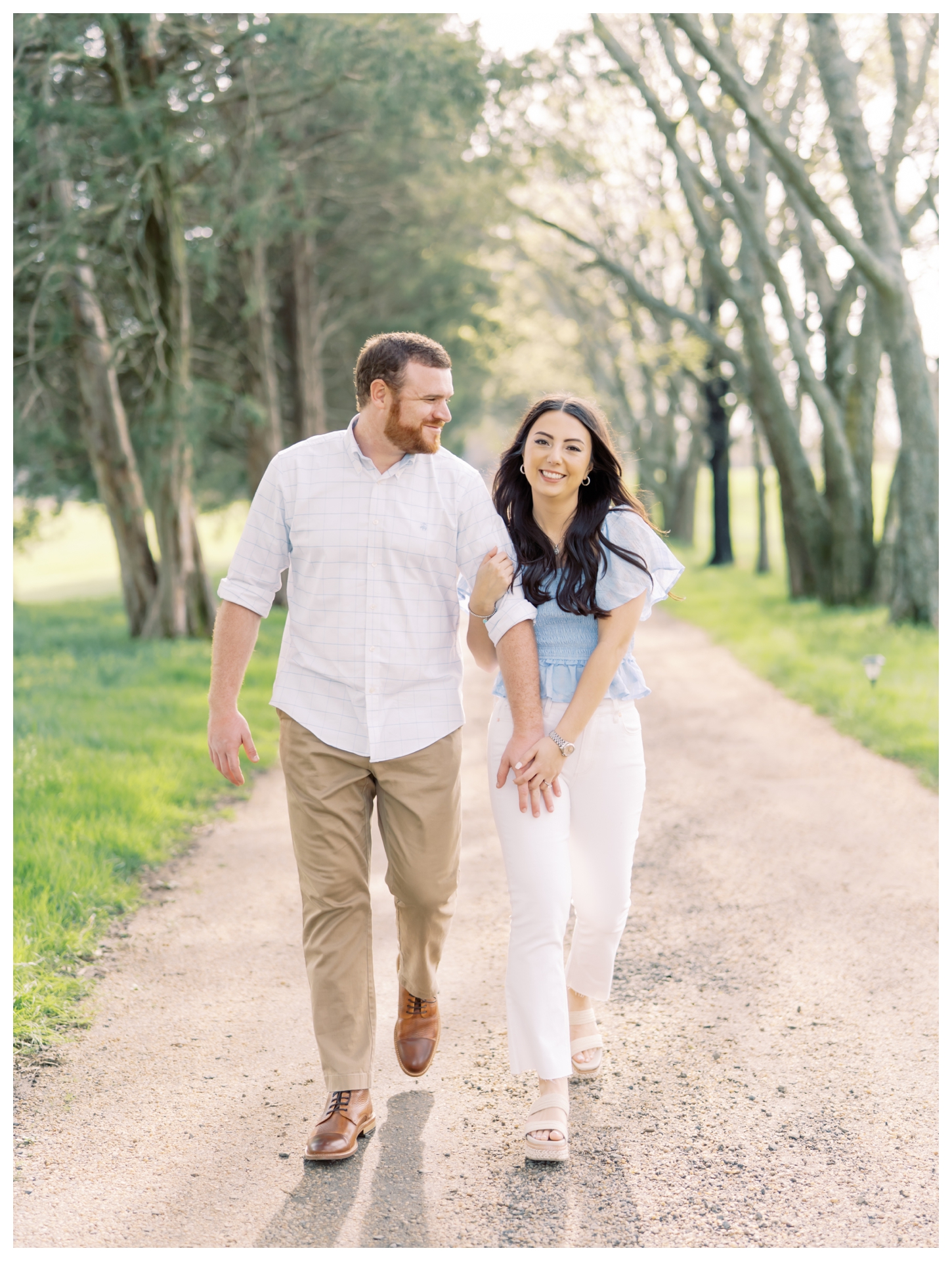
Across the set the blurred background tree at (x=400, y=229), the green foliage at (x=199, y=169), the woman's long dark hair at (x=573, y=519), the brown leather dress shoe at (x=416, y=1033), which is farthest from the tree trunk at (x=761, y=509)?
the brown leather dress shoe at (x=416, y=1033)

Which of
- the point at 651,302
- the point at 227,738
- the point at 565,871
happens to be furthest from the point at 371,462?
the point at 651,302

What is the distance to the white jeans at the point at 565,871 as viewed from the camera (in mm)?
3266

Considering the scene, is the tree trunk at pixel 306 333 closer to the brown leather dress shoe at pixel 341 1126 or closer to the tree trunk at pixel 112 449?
the tree trunk at pixel 112 449

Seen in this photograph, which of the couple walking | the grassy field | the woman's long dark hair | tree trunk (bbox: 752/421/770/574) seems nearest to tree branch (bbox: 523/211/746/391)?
the grassy field

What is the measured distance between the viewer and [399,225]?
19.4m

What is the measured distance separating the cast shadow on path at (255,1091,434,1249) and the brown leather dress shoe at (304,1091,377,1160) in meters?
0.03

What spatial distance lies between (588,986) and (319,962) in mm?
898

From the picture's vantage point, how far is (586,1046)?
3682 millimetres

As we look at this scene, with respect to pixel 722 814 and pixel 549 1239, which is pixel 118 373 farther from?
pixel 549 1239

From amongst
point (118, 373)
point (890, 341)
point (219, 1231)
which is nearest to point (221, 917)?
point (219, 1231)

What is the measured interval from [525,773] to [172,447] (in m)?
11.1

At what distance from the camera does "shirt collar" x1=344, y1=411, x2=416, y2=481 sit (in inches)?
135

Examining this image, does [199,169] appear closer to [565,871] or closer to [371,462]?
[371,462]

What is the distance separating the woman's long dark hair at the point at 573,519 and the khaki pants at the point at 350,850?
0.56 meters
